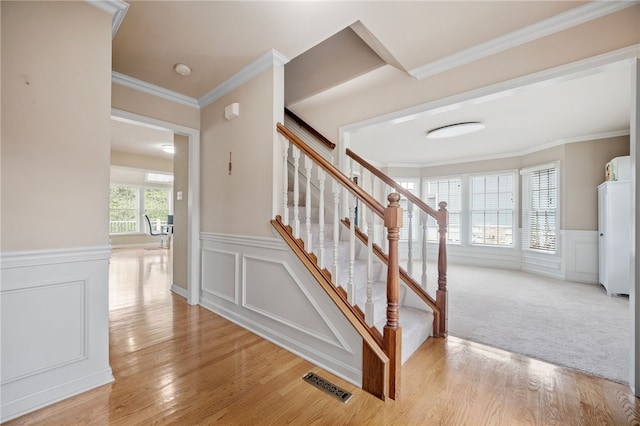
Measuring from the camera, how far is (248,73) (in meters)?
2.61

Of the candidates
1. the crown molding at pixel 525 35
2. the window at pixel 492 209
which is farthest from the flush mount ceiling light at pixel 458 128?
the window at pixel 492 209

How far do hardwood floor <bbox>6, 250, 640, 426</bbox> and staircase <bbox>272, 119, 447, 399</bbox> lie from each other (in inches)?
7.3

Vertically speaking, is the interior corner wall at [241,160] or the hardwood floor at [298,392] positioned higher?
the interior corner wall at [241,160]

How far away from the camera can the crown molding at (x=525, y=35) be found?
5.49ft

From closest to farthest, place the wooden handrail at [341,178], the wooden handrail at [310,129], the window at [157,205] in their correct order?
1. the wooden handrail at [341,178]
2. the wooden handrail at [310,129]
3. the window at [157,205]

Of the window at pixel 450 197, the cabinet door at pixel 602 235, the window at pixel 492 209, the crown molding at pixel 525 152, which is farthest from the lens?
the window at pixel 450 197

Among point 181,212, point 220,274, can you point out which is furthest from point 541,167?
point 181,212

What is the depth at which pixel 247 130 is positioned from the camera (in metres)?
2.64

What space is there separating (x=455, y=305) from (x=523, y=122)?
3.03 m

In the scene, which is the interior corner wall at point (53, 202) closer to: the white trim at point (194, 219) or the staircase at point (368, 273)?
the staircase at point (368, 273)

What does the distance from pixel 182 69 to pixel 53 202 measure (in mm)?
1719

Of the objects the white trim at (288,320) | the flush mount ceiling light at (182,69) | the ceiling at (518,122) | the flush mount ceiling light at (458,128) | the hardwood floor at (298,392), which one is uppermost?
the flush mount ceiling light at (182,69)

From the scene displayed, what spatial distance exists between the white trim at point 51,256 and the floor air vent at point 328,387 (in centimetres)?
164

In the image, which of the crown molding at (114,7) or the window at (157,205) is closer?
the crown molding at (114,7)
